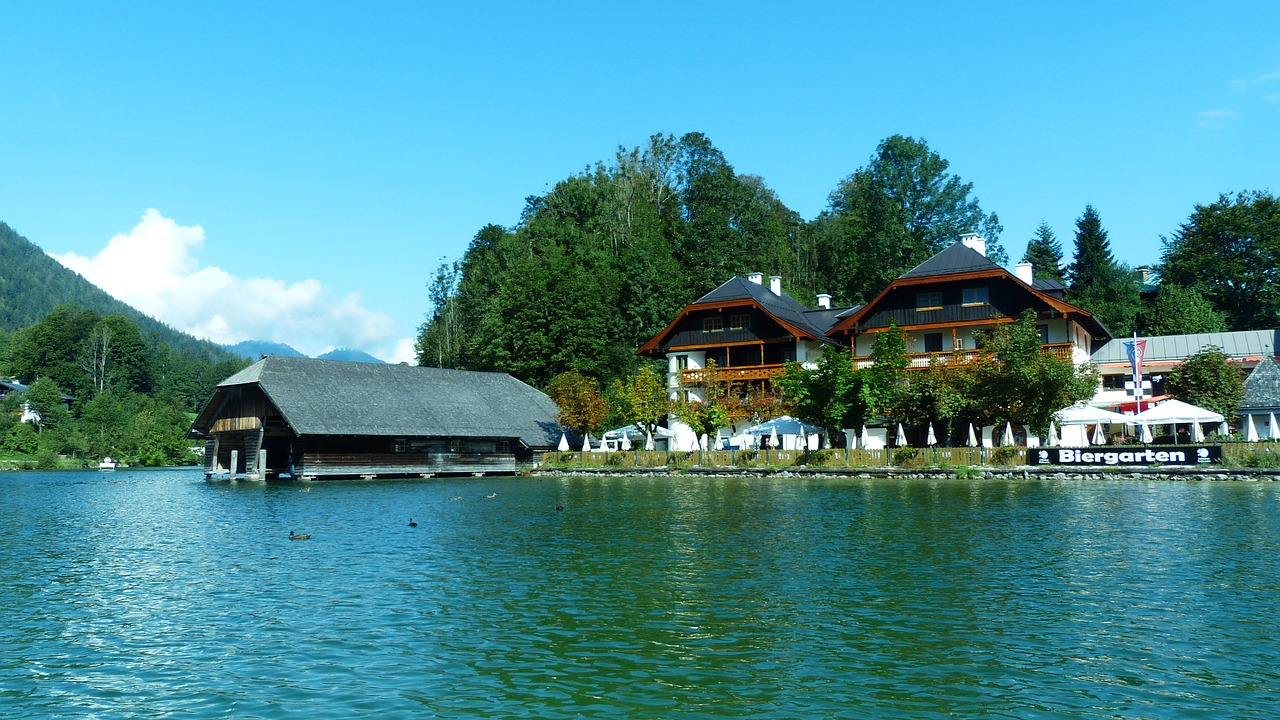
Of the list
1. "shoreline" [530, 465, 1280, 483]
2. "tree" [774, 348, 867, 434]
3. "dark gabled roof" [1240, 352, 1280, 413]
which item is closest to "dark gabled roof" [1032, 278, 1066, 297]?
"dark gabled roof" [1240, 352, 1280, 413]

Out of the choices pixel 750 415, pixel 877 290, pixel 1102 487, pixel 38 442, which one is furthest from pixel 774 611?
pixel 38 442

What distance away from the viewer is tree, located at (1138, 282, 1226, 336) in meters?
76.0

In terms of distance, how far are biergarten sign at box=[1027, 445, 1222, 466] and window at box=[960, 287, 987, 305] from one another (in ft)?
51.8

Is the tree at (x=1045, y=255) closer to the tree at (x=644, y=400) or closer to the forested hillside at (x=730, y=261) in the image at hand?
the forested hillside at (x=730, y=261)

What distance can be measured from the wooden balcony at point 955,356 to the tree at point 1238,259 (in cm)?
3049

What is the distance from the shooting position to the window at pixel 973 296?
6144cm

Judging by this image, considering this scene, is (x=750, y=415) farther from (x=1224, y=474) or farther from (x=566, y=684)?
(x=566, y=684)

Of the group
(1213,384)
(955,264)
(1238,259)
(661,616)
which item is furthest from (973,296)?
(661,616)

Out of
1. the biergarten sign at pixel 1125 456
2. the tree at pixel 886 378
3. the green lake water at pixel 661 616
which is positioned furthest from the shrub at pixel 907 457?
the green lake water at pixel 661 616

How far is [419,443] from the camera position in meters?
64.7

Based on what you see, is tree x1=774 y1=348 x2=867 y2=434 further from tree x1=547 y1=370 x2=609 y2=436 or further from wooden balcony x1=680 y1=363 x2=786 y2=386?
tree x1=547 y1=370 x2=609 y2=436

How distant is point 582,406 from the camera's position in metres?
68.6

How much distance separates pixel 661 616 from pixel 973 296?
2032 inches

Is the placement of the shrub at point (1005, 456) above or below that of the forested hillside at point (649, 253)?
below
